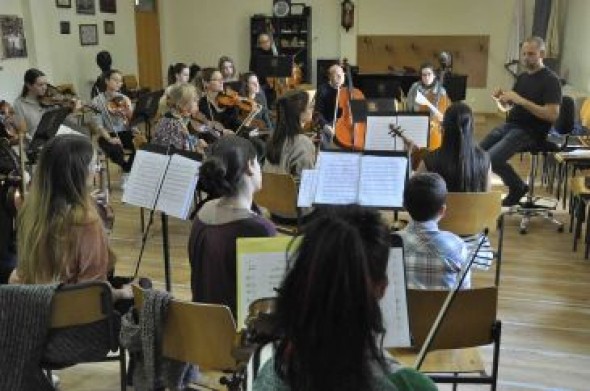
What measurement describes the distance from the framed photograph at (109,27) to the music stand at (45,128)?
5.13 meters

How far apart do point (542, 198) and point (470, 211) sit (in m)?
2.75

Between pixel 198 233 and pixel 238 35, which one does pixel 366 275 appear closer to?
pixel 198 233

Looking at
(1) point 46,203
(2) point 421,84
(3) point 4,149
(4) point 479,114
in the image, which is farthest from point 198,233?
(4) point 479,114

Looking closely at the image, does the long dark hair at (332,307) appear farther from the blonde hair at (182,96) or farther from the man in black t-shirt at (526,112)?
the man in black t-shirt at (526,112)

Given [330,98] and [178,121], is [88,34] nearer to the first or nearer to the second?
[330,98]

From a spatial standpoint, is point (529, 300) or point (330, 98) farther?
point (330, 98)

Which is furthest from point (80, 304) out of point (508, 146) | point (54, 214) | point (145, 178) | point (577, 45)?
point (577, 45)

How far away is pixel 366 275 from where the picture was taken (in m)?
0.99

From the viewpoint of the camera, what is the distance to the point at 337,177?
312cm

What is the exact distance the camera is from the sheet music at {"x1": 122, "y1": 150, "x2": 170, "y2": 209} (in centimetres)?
295

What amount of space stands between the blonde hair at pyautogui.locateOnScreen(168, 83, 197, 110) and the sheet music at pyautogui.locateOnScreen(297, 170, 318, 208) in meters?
1.69

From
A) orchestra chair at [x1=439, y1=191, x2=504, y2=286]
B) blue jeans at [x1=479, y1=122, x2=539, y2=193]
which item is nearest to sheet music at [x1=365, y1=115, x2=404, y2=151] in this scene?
blue jeans at [x1=479, y1=122, x2=539, y2=193]

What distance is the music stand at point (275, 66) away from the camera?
24.7 feet

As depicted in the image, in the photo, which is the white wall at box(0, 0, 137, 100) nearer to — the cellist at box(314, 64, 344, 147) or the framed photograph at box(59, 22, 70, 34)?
the framed photograph at box(59, 22, 70, 34)
